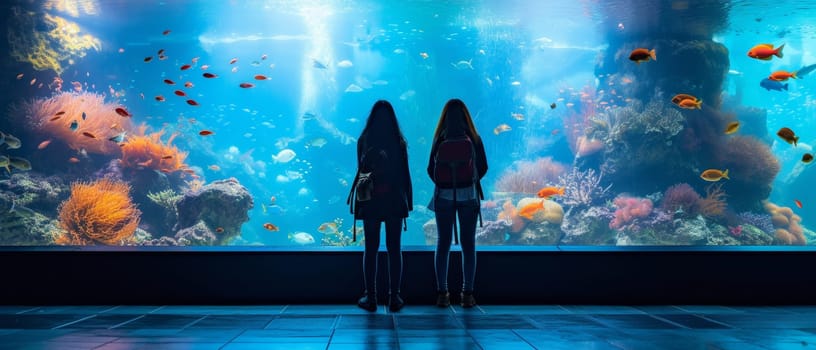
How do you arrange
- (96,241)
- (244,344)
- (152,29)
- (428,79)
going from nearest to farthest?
(244,344) < (96,241) < (152,29) < (428,79)

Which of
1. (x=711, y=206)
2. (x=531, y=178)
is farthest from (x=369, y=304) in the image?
(x=711, y=206)

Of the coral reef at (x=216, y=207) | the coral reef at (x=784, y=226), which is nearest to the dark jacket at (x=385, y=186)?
the coral reef at (x=216, y=207)

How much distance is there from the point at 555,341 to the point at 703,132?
45.8ft

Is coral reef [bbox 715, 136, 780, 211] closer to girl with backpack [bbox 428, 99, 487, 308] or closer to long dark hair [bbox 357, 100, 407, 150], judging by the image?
girl with backpack [bbox 428, 99, 487, 308]

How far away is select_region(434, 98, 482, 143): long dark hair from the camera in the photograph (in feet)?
12.5

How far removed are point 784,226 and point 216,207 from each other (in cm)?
1628

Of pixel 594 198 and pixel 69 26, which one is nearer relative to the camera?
pixel 594 198

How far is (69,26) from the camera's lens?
60.4ft

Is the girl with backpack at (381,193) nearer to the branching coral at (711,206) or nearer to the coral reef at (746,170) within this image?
the branching coral at (711,206)

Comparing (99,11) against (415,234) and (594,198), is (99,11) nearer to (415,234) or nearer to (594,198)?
(415,234)

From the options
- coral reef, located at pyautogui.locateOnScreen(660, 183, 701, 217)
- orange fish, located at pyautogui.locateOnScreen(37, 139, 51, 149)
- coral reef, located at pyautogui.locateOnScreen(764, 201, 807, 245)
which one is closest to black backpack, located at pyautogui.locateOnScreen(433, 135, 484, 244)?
coral reef, located at pyautogui.locateOnScreen(660, 183, 701, 217)

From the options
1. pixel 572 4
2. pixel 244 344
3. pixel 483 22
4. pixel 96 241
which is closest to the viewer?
pixel 244 344

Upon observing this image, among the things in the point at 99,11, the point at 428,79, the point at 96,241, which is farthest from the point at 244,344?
the point at 428,79

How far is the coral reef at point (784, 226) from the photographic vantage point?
13906 millimetres
